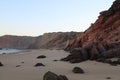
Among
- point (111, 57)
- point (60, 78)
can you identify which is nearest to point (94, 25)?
point (111, 57)

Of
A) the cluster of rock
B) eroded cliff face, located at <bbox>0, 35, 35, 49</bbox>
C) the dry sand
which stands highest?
eroded cliff face, located at <bbox>0, 35, 35, 49</bbox>

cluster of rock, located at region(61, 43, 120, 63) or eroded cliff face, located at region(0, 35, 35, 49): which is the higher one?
eroded cliff face, located at region(0, 35, 35, 49)

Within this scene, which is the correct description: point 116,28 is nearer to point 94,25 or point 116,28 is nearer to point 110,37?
point 110,37

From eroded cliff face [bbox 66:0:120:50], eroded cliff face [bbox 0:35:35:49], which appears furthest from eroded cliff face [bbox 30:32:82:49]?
eroded cliff face [bbox 66:0:120:50]

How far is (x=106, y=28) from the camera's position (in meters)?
43.3

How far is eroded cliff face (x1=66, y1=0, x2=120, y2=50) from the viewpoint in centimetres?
3978

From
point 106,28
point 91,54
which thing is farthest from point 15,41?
point 91,54

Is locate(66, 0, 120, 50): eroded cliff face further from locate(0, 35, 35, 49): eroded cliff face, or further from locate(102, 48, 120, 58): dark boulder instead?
locate(0, 35, 35, 49): eroded cliff face

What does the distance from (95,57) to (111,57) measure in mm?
1202

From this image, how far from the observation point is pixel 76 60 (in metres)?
19.1

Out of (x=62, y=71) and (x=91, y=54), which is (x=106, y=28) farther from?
(x=62, y=71)

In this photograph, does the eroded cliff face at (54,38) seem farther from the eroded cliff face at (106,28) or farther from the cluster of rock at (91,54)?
the cluster of rock at (91,54)

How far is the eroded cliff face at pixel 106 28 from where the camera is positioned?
131 feet

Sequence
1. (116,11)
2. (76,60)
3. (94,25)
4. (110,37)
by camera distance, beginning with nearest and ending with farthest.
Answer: (76,60), (110,37), (116,11), (94,25)
